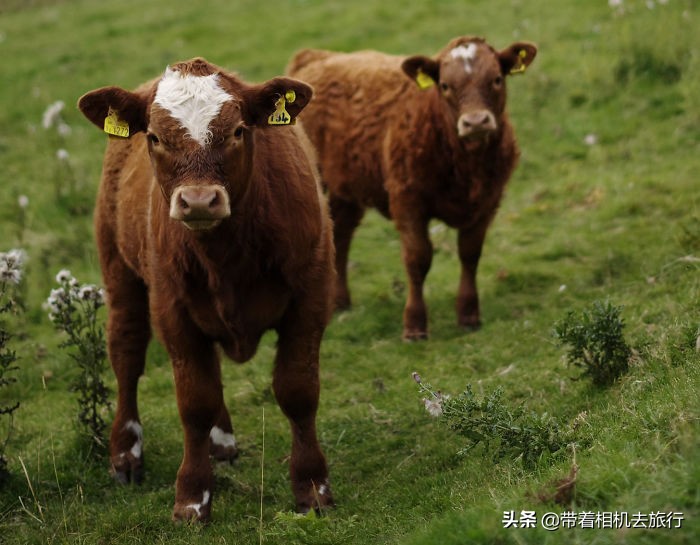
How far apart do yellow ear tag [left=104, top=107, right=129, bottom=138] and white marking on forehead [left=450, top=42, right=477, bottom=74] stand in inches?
140

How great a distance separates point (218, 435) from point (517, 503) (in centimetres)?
277

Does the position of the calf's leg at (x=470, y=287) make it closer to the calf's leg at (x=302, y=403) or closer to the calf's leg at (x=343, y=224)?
the calf's leg at (x=343, y=224)

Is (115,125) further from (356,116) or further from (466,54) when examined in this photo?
(356,116)

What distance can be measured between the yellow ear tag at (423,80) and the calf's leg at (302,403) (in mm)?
3505

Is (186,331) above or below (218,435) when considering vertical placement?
above

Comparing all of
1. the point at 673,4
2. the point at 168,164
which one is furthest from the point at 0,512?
the point at 673,4

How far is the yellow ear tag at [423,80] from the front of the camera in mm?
7949

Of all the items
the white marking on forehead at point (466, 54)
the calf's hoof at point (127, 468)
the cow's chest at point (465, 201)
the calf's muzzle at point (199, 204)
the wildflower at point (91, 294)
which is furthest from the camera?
the cow's chest at point (465, 201)

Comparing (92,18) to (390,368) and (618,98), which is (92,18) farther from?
(390,368)

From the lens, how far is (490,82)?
761cm

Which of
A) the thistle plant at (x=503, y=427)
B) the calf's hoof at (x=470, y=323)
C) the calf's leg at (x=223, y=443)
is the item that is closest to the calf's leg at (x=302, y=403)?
the thistle plant at (x=503, y=427)

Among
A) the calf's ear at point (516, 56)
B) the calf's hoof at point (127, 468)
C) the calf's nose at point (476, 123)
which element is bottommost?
the calf's hoof at point (127, 468)

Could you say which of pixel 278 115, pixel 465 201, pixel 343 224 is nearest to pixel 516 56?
pixel 465 201

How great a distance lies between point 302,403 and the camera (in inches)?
201
